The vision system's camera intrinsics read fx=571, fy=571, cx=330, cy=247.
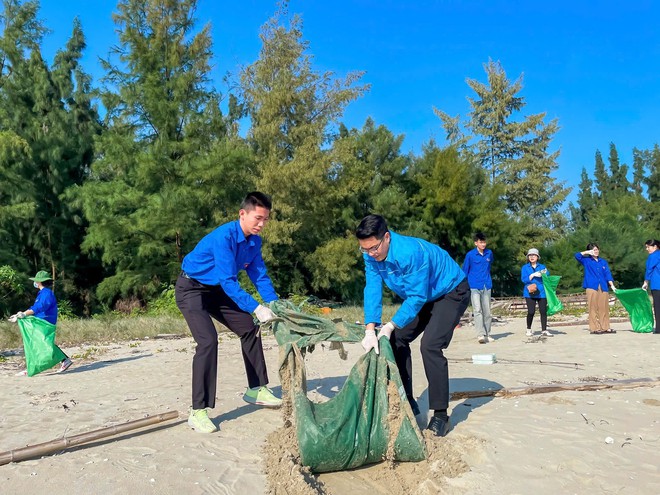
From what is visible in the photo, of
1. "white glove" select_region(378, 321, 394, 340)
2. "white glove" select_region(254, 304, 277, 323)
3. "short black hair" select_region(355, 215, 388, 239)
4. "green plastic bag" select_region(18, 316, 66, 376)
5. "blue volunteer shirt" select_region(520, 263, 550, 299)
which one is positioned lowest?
"green plastic bag" select_region(18, 316, 66, 376)

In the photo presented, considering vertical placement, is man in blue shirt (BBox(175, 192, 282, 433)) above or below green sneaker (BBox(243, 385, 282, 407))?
above

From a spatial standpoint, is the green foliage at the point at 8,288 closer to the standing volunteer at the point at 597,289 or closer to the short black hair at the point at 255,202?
the standing volunteer at the point at 597,289

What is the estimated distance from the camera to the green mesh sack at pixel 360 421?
146 inches

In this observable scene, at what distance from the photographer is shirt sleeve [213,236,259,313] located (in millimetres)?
4633

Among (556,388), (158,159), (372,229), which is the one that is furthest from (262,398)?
(158,159)

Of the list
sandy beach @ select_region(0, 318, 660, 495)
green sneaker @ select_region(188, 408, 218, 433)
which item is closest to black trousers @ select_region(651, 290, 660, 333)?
sandy beach @ select_region(0, 318, 660, 495)

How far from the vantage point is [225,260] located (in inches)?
185

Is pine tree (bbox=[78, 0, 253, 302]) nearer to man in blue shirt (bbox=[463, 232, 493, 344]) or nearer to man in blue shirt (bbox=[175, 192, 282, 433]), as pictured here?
man in blue shirt (bbox=[463, 232, 493, 344])

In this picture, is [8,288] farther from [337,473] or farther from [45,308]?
[337,473]

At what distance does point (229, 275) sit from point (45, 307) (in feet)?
15.2

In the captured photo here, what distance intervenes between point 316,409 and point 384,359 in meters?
0.58

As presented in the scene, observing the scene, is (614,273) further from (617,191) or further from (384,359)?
(384,359)

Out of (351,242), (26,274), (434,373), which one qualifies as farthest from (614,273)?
(434,373)

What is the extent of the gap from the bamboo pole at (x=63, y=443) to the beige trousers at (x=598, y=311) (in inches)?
383
